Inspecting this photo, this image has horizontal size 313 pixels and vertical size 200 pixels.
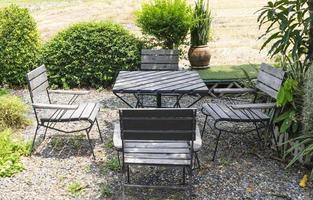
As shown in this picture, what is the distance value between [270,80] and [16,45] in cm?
469

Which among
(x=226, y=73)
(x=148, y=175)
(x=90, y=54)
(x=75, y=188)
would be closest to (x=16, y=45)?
(x=90, y=54)

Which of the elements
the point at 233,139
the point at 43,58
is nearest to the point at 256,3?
the point at 43,58

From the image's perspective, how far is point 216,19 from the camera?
15.9 metres

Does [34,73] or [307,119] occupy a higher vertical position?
[34,73]

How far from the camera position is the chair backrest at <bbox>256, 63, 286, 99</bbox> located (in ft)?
15.1

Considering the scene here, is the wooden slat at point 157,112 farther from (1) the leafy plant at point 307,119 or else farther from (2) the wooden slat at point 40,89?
(2) the wooden slat at point 40,89

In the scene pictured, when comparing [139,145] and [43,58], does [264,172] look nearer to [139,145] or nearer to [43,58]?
[139,145]

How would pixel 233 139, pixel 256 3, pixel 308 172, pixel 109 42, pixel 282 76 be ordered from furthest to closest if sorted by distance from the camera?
pixel 256 3, pixel 109 42, pixel 233 139, pixel 282 76, pixel 308 172

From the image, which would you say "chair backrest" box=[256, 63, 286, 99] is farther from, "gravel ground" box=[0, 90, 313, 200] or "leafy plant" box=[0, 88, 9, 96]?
"leafy plant" box=[0, 88, 9, 96]

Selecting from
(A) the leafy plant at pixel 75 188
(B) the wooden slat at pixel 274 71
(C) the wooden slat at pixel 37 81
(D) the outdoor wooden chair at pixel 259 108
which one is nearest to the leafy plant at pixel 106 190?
(A) the leafy plant at pixel 75 188

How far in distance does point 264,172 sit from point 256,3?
17076mm

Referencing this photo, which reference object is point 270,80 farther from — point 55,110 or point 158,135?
point 55,110

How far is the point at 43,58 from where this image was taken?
734 centimetres

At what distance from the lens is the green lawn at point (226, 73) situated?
23.5ft
